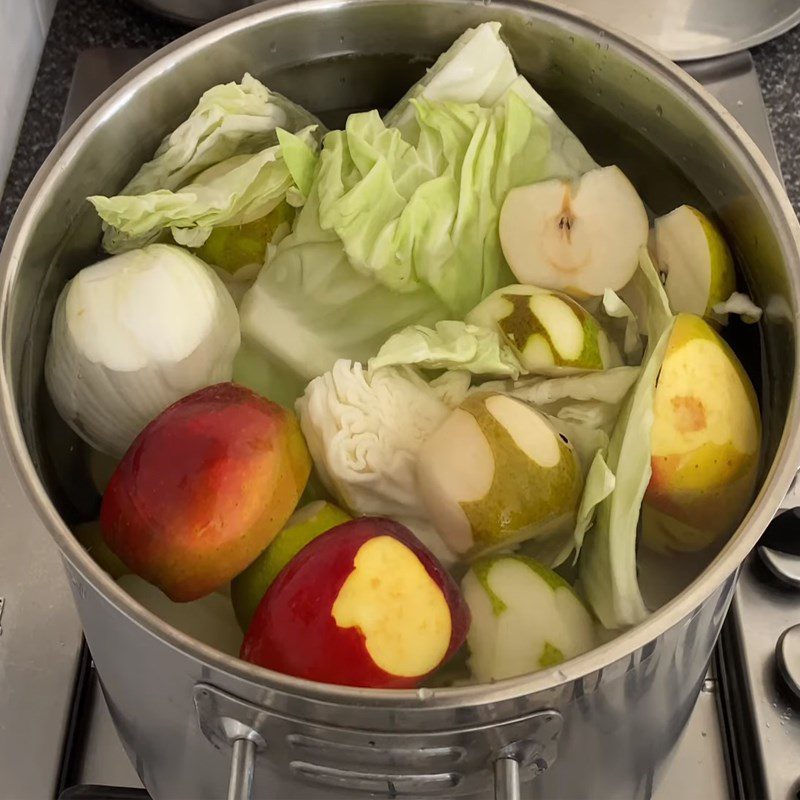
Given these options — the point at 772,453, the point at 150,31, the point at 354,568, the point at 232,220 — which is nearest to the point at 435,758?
the point at 354,568

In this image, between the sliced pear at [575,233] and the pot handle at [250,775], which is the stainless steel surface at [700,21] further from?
the pot handle at [250,775]

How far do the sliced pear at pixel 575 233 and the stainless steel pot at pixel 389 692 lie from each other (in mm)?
52

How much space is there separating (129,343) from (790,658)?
0.45 metres

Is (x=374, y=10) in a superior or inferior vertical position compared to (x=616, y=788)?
superior

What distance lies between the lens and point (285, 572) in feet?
1.63

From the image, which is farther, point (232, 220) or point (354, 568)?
point (232, 220)

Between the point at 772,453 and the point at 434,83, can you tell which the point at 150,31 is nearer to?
the point at 434,83

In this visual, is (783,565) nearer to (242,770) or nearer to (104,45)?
(242,770)

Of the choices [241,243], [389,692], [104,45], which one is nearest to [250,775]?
[389,692]

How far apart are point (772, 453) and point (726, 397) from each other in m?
0.05

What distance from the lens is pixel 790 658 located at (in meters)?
0.62

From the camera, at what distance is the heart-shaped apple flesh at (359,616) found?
0.46m

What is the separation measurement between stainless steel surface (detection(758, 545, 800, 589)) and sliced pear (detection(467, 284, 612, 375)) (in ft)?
0.56

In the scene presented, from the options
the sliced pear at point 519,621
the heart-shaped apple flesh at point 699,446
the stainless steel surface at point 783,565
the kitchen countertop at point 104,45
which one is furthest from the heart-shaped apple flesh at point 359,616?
the kitchen countertop at point 104,45
